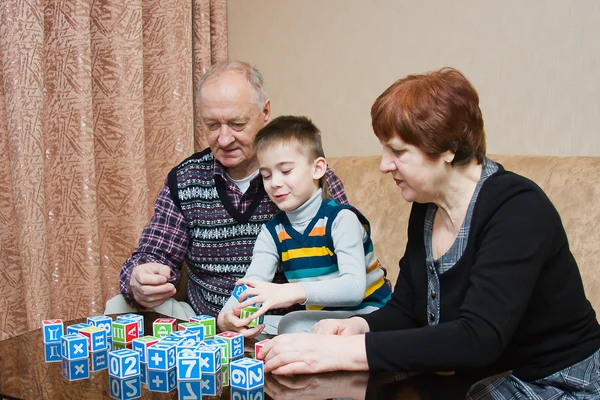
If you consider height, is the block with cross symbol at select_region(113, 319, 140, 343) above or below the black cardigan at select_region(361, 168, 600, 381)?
below

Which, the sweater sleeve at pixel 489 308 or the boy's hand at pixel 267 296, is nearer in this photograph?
the sweater sleeve at pixel 489 308

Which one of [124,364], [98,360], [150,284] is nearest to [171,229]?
[150,284]

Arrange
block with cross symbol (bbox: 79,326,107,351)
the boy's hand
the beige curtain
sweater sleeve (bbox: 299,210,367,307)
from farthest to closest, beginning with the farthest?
the beige curtain, sweater sleeve (bbox: 299,210,367,307), the boy's hand, block with cross symbol (bbox: 79,326,107,351)

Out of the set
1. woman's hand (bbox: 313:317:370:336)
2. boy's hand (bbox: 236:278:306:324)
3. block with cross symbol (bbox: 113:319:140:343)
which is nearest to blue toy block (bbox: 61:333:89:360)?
block with cross symbol (bbox: 113:319:140:343)

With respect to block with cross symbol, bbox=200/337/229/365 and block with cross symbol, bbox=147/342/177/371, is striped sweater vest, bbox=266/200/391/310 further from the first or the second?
block with cross symbol, bbox=147/342/177/371

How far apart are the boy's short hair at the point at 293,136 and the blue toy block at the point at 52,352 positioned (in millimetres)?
733

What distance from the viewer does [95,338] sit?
1380 millimetres

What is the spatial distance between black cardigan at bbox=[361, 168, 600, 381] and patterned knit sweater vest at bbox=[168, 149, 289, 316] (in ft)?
2.85

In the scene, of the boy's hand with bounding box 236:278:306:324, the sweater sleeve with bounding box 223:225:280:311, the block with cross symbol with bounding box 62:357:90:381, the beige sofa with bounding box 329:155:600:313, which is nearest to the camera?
the block with cross symbol with bounding box 62:357:90:381

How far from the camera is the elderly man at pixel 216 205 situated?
82.4 inches

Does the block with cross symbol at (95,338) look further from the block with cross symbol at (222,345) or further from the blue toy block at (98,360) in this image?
the block with cross symbol at (222,345)

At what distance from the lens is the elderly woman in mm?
1185

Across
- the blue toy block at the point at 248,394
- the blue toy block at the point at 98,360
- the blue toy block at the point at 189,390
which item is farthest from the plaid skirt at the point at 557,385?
the blue toy block at the point at 98,360

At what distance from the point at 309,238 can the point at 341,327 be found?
409 millimetres
